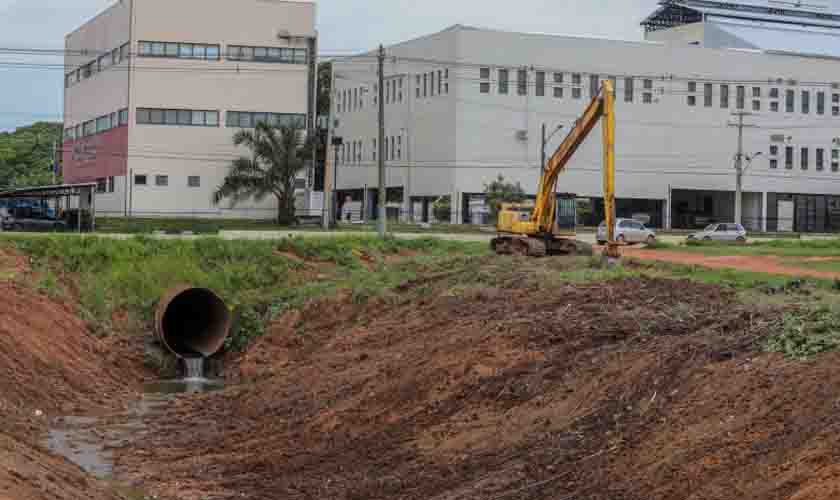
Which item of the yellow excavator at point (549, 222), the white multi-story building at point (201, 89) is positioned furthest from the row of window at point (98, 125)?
the yellow excavator at point (549, 222)

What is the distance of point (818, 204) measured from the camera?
4151 inches

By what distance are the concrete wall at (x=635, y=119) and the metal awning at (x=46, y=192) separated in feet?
110

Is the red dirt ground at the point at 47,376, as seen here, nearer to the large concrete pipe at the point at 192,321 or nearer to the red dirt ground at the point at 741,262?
the large concrete pipe at the point at 192,321

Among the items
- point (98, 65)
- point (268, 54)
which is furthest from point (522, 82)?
point (98, 65)

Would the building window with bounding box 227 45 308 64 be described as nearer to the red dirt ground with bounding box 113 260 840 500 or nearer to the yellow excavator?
the yellow excavator

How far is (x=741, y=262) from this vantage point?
4356 centimetres

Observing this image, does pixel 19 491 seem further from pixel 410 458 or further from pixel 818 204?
pixel 818 204

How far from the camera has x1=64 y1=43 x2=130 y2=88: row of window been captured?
82562 millimetres

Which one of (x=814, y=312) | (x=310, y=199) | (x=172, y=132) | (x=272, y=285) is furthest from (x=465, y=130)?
(x=814, y=312)

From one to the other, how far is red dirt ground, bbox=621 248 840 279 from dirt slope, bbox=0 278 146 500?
18275mm

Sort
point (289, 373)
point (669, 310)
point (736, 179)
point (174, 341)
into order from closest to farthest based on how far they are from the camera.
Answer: point (669, 310) < point (289, 373) < point (174, 341) < point (736, 179)

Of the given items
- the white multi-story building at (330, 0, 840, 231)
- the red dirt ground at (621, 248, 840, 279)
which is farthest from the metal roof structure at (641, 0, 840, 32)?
the red dirt ground at (621, 248, 840, 279)

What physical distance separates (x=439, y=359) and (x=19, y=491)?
432 inches

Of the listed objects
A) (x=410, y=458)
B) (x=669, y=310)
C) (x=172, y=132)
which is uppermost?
(x=172, y=132)
